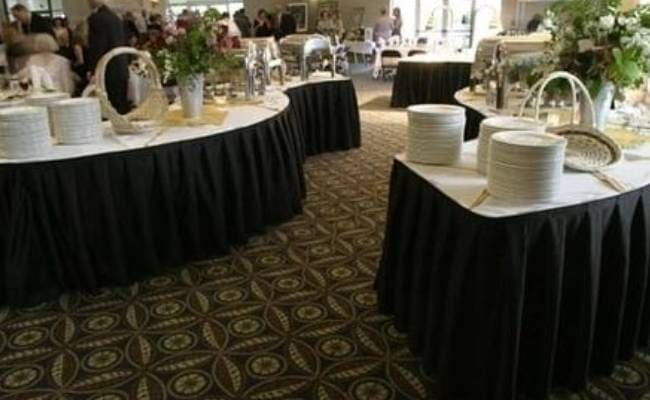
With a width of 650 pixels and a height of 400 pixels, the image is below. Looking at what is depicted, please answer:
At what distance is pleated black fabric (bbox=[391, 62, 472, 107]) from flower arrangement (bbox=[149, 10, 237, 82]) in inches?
177

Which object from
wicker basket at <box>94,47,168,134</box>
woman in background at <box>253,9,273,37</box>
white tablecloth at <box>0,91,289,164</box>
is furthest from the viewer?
woman in background at <box>253,9,273,37</box>

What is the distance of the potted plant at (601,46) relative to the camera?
2176 millimetres

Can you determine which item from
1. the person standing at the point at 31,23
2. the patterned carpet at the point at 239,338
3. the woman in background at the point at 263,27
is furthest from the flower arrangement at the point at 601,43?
the woman in background at the point at 263,27

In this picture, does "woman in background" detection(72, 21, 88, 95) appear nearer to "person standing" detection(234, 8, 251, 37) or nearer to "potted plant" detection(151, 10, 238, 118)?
"potted plant" detection(151, 10, 238, 118)

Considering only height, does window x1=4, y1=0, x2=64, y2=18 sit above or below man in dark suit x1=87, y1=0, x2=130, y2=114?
above

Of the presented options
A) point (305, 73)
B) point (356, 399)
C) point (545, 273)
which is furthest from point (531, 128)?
point (305, 73)

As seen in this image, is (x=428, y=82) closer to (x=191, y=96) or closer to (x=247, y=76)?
(x=247, y=76)

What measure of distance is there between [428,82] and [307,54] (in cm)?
270

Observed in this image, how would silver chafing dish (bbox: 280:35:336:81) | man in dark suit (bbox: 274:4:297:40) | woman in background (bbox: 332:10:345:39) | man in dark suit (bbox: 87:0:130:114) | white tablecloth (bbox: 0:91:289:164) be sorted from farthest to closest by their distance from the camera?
woman in background (bbox: 332:10:345:39) → man in dark suit (bbox: 274:4:297:40) → silver chafing dish (bbox: 280:35:336:81) → man in dark suit (bbox: 87:0:130:114) → white tablecloth (bbox: 0:91:289:164)

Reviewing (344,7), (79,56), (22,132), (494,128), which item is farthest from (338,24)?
(494,128)

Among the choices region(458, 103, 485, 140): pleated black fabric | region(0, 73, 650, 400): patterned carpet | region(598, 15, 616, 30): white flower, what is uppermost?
region(598, 15, 616, 30): white flower

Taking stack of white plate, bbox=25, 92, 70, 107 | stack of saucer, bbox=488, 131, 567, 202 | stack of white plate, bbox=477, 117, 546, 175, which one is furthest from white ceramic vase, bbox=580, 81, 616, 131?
stack of white plate, bbox=25, 92, 70, 107

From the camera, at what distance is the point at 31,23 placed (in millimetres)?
6395

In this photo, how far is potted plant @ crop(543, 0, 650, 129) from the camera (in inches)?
85.7
